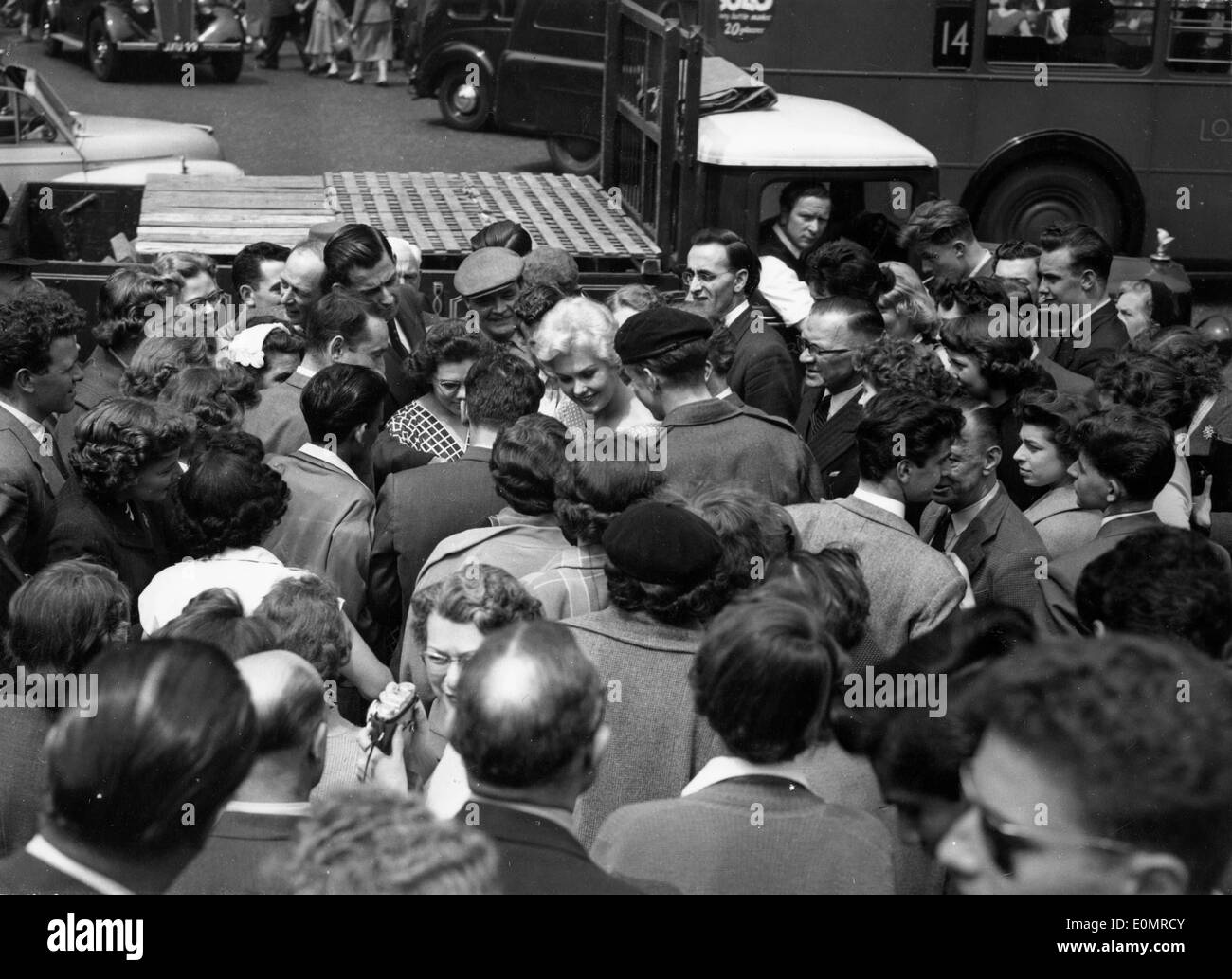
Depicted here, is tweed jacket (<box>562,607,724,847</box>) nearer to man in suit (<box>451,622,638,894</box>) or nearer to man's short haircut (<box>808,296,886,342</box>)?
man in suit (<box>451,622,638,894</box>)

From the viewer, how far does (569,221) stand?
8.23 m

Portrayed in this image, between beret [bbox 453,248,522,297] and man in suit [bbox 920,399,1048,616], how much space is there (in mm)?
2092

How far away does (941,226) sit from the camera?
21.8 feet

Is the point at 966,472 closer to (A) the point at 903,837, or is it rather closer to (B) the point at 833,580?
(B) the point at 833,580

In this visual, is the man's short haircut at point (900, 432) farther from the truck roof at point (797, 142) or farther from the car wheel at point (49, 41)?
the car wheel at point (49, 41)

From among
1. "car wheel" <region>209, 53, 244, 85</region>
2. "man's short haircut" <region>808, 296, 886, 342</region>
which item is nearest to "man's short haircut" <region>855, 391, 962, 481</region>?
"man's short haircut" <region>808, 296, 886, 342</region>

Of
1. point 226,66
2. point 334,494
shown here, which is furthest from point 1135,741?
point 226,66

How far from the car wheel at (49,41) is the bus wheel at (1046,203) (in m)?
16.5

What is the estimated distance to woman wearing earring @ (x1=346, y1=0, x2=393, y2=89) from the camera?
69.8 feet

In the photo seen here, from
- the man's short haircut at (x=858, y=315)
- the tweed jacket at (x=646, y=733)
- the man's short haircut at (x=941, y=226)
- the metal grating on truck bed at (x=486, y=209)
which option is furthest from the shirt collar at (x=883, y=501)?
the metal grating on truck bed at (x=486, y=209)

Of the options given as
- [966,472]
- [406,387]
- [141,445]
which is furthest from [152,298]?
[966,472]

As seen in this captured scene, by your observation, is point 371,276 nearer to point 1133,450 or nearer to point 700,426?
point 700,426

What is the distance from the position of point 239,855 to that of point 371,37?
2050cm

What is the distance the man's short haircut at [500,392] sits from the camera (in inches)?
176
